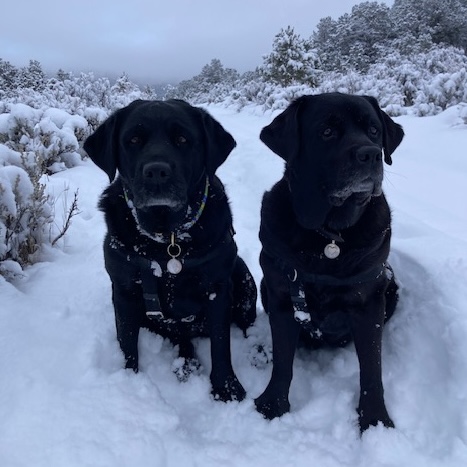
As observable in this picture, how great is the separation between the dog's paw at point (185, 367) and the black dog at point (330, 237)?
1.72 ft

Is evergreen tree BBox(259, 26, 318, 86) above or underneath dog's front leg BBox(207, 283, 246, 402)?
underneath

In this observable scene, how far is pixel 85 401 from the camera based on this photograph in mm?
2020

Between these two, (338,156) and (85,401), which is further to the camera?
(85,401)

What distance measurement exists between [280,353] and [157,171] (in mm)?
1005

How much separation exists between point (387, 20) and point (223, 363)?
3268 cm

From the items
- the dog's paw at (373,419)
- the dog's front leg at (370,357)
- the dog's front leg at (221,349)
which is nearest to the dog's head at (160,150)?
the dog's front leg at (221,349)

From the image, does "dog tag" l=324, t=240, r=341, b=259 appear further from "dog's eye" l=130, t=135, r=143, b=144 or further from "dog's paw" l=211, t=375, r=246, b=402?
"dog's eye" l=130, t=135, r=143, b=144

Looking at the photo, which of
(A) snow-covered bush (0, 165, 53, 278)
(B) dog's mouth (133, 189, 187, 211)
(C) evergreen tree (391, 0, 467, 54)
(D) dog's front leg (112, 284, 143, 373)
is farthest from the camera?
(C) evergreen tree (391, 0, 467, 54)

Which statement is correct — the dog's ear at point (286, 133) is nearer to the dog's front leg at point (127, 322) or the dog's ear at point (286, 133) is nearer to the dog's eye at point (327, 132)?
the dog's eye at point (327, 132)

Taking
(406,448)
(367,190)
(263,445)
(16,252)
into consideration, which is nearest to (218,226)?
(367,190)

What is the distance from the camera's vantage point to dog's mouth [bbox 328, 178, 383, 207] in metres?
1.81

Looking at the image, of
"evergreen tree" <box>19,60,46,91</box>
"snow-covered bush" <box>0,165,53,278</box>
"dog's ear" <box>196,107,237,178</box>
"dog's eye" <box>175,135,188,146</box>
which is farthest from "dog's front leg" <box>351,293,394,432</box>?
"evergreen tree" <box>19,60,46,91</box>

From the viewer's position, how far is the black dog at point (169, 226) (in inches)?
82.6

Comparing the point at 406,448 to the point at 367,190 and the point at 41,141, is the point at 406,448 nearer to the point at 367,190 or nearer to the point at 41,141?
the point at 367,190
